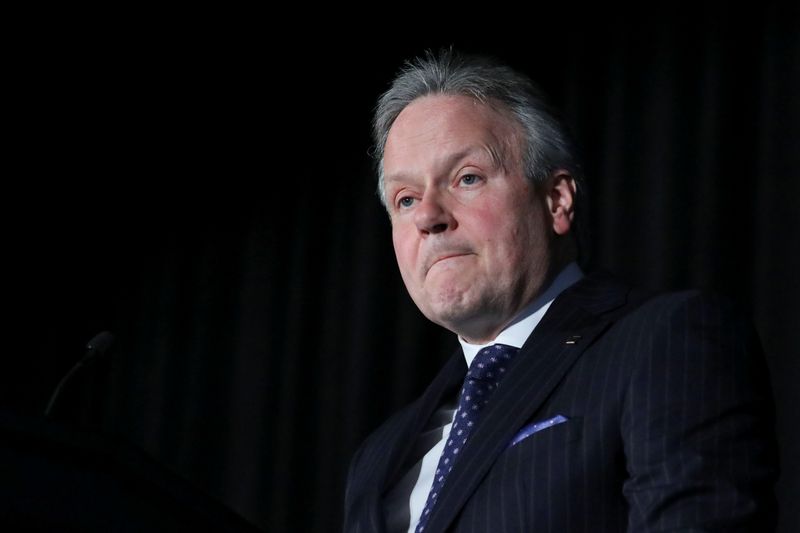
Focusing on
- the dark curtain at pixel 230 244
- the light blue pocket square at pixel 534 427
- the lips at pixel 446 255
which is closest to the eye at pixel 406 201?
the lips at pixel 446 255

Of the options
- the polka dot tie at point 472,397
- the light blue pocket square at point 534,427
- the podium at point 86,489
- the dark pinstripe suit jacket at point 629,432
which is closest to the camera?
the podium at point 86,489

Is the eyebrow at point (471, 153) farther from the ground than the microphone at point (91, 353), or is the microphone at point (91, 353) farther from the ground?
the eyebrow at point (471, 153)

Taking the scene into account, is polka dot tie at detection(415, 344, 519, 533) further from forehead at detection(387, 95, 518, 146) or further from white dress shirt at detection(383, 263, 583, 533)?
forehead at detection(387, 95, 518, 146)

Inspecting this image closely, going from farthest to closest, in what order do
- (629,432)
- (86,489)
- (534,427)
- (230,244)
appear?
(230,244) → (534,427) → (629,432) → (86,489)

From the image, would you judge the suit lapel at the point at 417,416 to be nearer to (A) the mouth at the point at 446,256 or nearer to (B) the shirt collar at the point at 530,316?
(B) the shirt collar at the point at 530,316

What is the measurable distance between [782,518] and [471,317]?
1029 mm

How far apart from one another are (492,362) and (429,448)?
0.62 feet

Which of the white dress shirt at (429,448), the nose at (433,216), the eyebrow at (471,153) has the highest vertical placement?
the eyebrow at (471,153)

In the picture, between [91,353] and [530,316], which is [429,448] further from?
[91,353]

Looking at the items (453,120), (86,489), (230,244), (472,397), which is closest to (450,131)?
(453,120)

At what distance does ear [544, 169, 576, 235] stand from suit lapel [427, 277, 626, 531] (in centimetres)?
15

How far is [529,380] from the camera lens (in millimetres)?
1575

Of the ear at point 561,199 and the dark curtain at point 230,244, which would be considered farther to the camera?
the dark curtain at point 230,244

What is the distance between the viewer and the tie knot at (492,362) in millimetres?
1700
